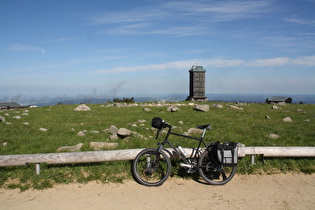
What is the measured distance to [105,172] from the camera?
748 centimetres

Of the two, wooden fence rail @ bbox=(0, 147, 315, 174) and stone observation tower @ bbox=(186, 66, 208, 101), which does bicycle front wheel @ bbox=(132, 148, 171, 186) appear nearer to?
wooden fence rail @ bbox=(0, 147, 315, 174)

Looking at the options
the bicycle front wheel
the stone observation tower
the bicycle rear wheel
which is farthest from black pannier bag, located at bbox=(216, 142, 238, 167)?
the stone observation tower

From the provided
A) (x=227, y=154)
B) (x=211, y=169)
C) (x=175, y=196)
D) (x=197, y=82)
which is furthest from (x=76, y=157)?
(x=197, y=82)

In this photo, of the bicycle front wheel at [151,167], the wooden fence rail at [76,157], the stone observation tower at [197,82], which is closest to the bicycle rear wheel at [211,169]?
the wooden fence rail at [76,157]

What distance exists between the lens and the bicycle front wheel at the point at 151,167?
274 inches

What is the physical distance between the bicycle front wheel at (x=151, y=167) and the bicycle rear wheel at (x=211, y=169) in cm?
101

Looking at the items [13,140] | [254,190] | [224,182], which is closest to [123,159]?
[224,182]

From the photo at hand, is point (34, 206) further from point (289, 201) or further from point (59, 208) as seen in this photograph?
point (289, 201)

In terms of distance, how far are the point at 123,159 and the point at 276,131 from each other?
31.4ft

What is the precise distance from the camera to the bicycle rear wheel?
7.06m

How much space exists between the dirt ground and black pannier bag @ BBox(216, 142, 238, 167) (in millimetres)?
689

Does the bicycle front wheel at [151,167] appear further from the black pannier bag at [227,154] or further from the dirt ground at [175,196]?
the black pannier bag at [227,154]

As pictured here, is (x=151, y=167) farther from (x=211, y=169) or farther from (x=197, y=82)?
(x=197, y=82)

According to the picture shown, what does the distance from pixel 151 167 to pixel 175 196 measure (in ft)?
3.81
